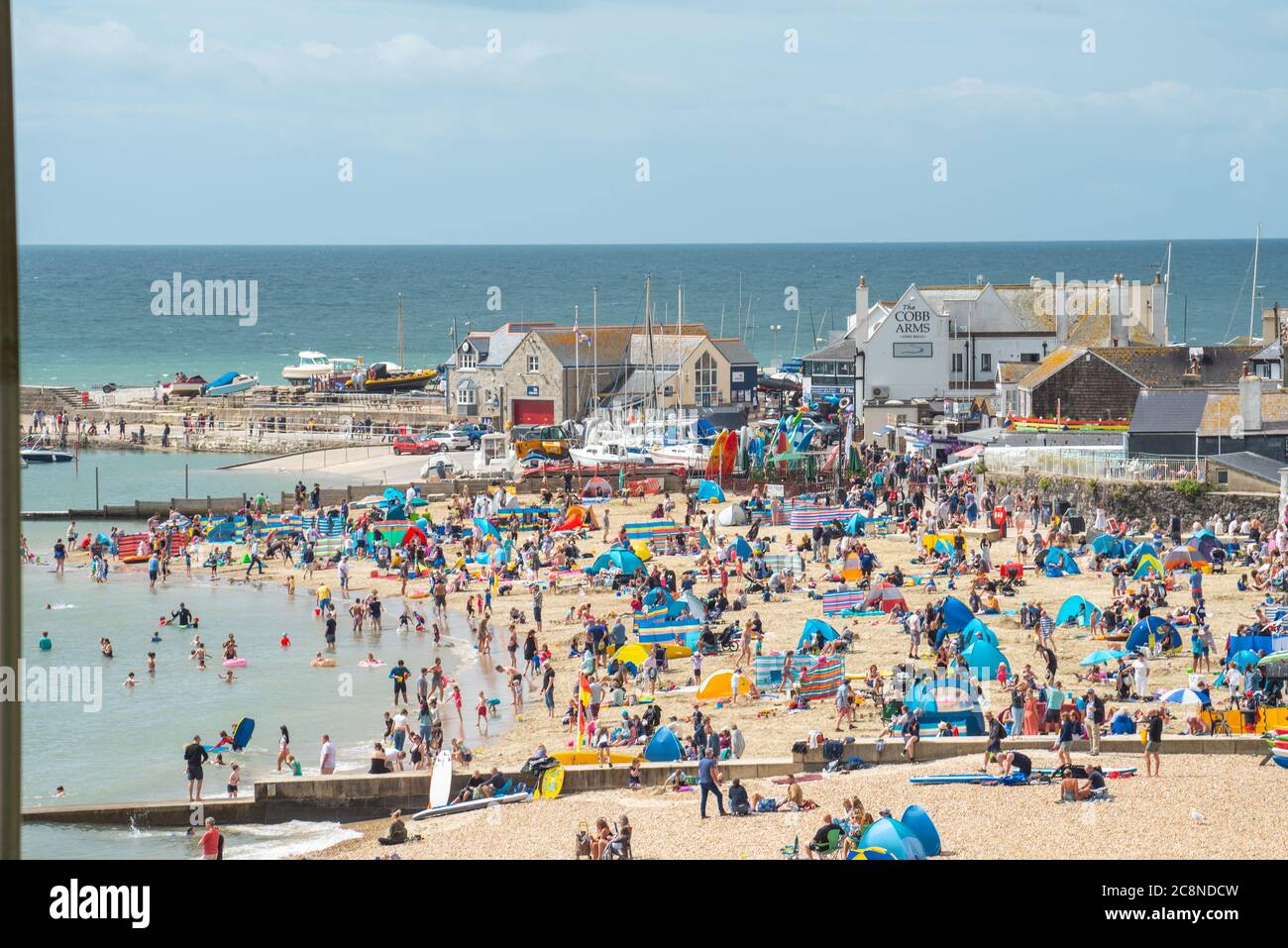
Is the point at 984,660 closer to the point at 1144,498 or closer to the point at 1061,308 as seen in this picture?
the point at 1144,498

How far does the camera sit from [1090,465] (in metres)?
40.4

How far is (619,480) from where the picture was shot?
49312 millimetres

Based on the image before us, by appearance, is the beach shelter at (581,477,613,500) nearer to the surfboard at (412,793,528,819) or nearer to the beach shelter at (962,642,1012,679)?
the beach shelter at (962,642,1012,679)

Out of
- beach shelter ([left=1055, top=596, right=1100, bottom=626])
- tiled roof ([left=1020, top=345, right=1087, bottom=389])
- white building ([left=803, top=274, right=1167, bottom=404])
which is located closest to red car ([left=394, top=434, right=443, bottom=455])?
white building ([left=803, top=274, right=1167, bottom=404])

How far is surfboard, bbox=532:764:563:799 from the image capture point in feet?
66.1

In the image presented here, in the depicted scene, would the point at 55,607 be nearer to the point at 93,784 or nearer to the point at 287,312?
the point at 93,784

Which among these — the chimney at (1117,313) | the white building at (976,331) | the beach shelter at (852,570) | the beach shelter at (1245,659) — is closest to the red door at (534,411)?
the white building at (976,331)

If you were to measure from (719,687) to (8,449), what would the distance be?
73.1 ft

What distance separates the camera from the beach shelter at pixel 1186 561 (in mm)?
32438

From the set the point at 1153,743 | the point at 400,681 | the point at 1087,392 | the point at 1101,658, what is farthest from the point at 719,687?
the point at 1087,392

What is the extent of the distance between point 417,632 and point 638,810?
15733 millimetres

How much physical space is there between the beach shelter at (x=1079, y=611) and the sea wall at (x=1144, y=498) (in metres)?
10.6
